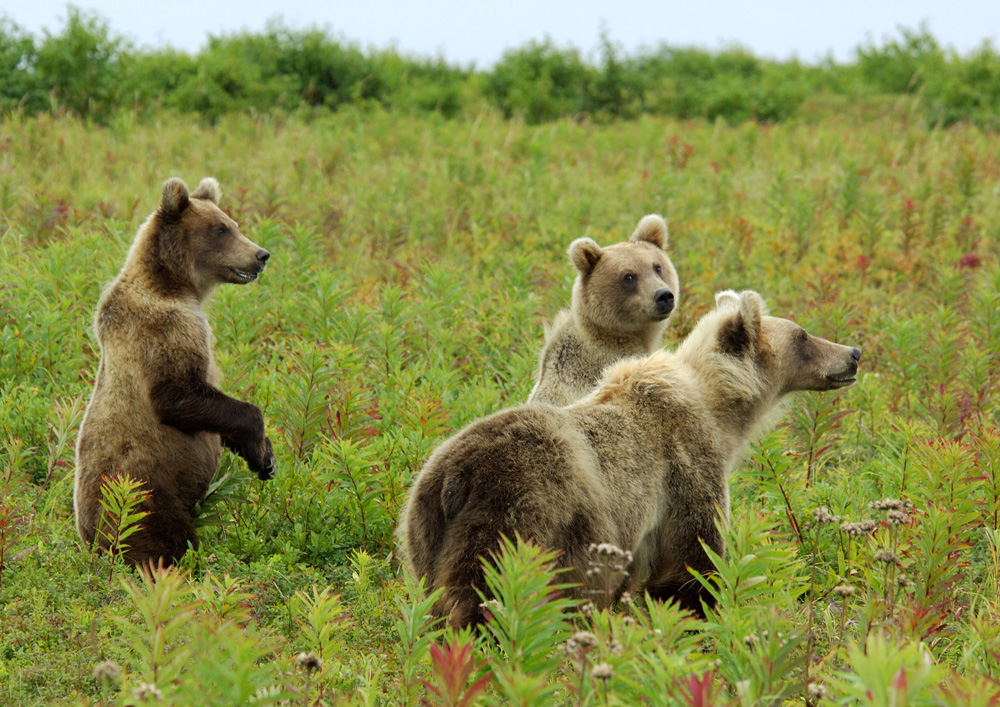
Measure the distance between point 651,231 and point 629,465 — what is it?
334 cm

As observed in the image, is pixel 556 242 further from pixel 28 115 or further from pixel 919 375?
pixel 28 115

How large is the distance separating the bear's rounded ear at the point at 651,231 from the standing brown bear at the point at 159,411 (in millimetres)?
3038

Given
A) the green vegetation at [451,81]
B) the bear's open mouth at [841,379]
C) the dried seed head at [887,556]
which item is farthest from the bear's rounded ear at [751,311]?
the green vegetation at [451,81]

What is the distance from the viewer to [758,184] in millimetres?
13148

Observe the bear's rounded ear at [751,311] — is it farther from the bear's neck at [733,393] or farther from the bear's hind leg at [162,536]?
the bear's hind leg at [162,536]

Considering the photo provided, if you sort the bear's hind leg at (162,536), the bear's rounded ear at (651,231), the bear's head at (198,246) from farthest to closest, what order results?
the bear's rounded ear at (651,231) < the bear's head at (198,246) < the bear's hind leg at (162,536)

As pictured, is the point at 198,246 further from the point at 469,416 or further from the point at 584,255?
the point at 584,255

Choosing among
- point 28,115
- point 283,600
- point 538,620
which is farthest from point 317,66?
point 538,620

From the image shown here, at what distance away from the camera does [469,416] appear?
5875 mm

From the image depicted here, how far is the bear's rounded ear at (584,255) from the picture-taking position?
6.50 metres

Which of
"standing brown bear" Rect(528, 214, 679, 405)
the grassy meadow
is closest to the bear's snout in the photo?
the grassy meadow

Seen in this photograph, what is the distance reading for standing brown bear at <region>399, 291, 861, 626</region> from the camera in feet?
11.5

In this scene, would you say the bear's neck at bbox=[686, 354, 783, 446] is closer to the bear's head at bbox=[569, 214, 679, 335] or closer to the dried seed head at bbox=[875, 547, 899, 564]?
the dried seed head at bbox=[875, 547, 899, 564]

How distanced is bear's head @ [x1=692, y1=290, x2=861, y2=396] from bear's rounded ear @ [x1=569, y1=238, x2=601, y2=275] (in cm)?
167
